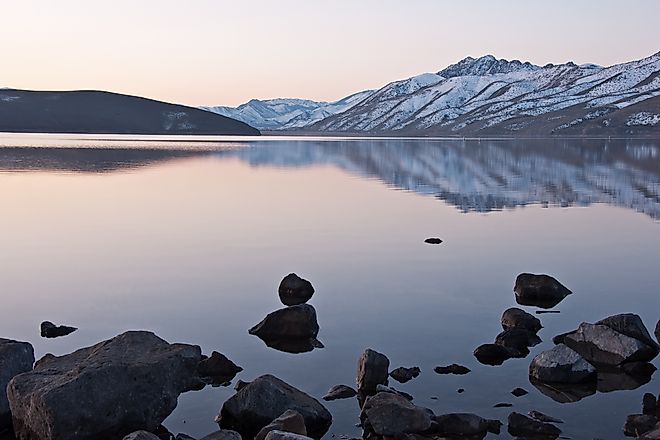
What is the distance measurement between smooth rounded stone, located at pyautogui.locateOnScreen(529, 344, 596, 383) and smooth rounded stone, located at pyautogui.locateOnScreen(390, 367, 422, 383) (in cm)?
236

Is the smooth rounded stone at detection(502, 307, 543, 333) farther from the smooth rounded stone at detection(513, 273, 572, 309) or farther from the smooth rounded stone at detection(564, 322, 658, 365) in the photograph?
the smooth rounded stone at detection(513, 273, 572, 309)

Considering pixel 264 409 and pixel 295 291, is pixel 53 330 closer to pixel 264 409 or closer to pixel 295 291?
pixel 295 291

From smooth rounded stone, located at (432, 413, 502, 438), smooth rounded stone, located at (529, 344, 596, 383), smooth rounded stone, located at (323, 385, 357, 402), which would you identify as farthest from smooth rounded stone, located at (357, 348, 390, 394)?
smooth rounded stone, located at (529, 344, 596, 383)

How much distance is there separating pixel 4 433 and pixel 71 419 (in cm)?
194

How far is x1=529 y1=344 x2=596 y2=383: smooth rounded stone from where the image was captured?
14211 millimetres

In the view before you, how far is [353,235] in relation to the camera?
31.5 meters

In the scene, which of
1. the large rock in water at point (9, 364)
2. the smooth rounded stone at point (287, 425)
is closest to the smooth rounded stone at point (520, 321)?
the smooth rounded stone at point (287, 425)

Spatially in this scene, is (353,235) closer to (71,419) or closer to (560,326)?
(560,326)

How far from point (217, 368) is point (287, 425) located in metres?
4.07

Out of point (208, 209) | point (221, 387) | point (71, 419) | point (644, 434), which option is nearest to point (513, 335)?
point (644, 434)

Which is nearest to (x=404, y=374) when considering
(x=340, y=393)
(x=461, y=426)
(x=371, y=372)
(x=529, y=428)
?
(x=371, y=372)

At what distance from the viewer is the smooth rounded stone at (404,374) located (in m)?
14.3

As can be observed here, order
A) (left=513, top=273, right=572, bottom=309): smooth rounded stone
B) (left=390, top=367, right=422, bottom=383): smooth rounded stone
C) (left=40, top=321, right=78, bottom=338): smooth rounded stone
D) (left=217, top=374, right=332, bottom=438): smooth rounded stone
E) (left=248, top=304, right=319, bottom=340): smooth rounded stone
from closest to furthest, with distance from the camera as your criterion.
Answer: (left=217, top=374, right=332, bottom=438): smooth rounded stone, (left=390, top=367, right=422, bottom=383): smooth rounded stone, (left=40, top=321, right=78, bottom=338): smooth rounded stone, (left=248, top=304, right=319, bottom=340): smooth rounded stone, (left=513, top=273, right=572, bottom=309): smooth rounded stone

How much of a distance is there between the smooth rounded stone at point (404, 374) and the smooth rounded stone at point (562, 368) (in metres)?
2.36
